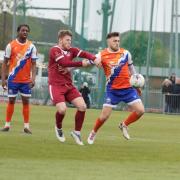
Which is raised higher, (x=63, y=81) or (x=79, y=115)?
(x=63, y=81)

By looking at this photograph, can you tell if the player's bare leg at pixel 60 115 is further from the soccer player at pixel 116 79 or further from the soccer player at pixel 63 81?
the soccer player at pixel 116 79

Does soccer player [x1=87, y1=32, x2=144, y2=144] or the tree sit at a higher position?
the tree

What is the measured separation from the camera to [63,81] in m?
14.3

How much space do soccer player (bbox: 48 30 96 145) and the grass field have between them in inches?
17.0

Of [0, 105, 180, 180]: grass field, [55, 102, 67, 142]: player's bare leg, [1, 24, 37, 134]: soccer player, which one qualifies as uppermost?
[1, 24, 37, 134]: soccer player

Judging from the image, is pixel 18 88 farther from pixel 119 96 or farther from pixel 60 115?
pixel 119 96

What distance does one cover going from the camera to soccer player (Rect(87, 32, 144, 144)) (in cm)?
1453

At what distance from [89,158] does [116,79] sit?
3388 mm

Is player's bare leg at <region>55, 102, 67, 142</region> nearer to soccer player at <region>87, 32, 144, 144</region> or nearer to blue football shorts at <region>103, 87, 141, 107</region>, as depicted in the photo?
soccer player at <region>87, 32, 144, 144</region>

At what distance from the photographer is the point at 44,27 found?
43.1 metres

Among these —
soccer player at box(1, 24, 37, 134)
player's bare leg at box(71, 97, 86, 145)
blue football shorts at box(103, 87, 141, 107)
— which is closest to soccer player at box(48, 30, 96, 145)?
player's bare leg at box(71, 97, 86, 145)

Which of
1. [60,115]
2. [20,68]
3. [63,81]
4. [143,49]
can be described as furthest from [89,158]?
[143,49]

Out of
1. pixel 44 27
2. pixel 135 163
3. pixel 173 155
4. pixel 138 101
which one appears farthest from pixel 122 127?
pixel 44 27

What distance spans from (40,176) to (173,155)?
3747 mm
